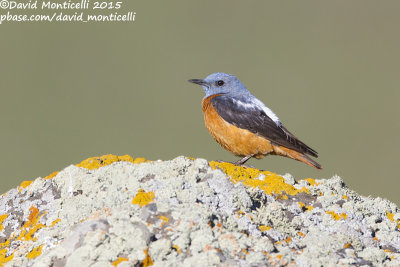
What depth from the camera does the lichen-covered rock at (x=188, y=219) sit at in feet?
12.4

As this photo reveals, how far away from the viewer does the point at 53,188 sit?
4887 millimetres

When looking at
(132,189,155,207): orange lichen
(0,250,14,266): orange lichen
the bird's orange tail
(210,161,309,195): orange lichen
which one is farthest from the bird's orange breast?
(0,250,14,266): orange lichen

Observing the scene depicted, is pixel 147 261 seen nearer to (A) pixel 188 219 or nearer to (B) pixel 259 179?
(A) pixel 188 219

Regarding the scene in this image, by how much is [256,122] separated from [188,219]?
3.77m

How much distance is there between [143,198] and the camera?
4.17m

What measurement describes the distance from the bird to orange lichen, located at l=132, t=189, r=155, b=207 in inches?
117

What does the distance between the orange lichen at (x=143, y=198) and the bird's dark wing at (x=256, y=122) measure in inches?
133

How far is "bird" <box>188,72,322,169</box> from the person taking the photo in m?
7.36

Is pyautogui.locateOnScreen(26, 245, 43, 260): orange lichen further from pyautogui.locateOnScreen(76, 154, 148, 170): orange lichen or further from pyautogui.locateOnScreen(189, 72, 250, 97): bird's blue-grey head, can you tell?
pyautogui.locateOnScreen(189, 72, 250, 97): bird's blue-grey head

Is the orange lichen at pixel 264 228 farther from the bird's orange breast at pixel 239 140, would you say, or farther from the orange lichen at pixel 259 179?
the bird's orange breast at pixel 239 140

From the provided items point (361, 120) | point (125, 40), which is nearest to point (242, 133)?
point (361, 120)

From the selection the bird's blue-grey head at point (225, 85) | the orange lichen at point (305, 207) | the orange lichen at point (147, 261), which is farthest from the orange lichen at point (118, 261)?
the bird's blue-grey head at point (225, 85)

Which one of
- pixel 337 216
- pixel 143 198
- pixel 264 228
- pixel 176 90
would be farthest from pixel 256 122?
pixel 176 90

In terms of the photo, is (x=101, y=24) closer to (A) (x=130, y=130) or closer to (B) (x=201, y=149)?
(A) (x=130, y=130)
